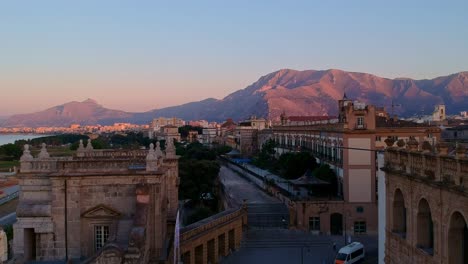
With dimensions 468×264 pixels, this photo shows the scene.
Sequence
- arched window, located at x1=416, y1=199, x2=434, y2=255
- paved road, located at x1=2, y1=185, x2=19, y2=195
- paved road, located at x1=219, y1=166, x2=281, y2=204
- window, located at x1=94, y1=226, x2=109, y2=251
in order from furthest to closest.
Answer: paved road, located at x1=2, y1=185, x2=19, y2=195 < paved road, located at x1=219, y1=166, x2=281, y2=204 < window, located at x1=94, y1=226, x2=109, y2=251 < arched window, located at x1=416, y1=199, x2=434, y2=255

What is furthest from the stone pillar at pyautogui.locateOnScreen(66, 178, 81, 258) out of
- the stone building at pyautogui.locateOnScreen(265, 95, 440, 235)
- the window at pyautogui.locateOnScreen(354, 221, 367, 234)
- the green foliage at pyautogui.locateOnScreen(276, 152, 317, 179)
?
the green foliage at pyautogui.locateOnScreen(276, 152, 317, 179)

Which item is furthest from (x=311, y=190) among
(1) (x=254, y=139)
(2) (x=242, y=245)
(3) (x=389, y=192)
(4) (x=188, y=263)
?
(1) (x=254, y=139)

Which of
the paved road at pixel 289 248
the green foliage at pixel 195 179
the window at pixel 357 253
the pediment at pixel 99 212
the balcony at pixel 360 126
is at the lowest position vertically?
the paved road at pixel 289 248

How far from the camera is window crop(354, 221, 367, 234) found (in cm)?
4384

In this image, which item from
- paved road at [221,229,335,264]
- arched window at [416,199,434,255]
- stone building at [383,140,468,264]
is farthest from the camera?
paved road at [221,229,335,264]

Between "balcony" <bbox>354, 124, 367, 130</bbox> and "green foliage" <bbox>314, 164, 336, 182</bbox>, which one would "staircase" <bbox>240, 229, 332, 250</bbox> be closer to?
"green foliage" <bbox>314, 164, 336, 182</bbox>

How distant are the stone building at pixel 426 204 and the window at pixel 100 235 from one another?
1159 centimetres

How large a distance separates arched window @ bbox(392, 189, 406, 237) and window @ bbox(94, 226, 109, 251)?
11856 millimetres

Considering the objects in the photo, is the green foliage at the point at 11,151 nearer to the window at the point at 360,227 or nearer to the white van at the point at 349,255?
the window at the point at 360,227

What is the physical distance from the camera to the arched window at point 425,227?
19016 mm

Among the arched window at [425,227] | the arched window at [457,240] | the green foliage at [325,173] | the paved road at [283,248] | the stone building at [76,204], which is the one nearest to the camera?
the arched window at [457,240]

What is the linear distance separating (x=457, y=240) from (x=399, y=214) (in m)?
5.30

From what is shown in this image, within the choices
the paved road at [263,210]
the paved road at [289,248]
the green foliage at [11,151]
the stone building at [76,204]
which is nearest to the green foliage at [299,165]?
the paved road at [263,210]

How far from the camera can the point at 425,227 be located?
62.5 feet
